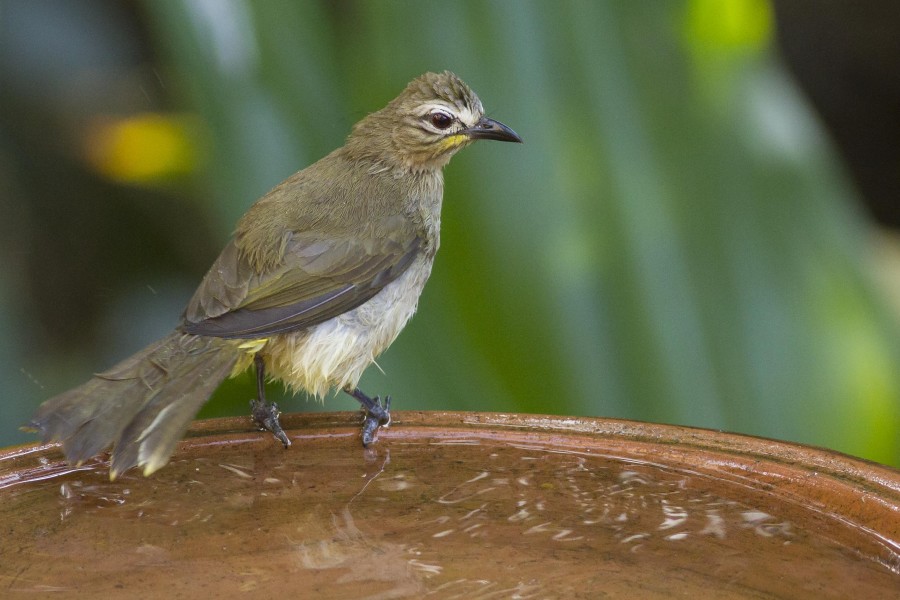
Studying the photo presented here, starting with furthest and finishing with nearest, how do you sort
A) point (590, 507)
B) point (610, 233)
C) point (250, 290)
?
point (610, 233)
point (250, 290)
point (590, 507)

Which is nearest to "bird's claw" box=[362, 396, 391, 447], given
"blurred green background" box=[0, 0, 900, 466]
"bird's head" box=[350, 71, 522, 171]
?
"blurred green background" box=[0, 0, 900, 466]

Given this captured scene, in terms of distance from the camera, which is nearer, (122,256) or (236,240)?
(236,240)

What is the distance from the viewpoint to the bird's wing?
323 centimetres

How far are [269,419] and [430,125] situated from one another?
4.55 feet

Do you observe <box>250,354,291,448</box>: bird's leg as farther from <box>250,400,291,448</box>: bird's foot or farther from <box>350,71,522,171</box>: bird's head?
<box>350,71,522,171</box>: bird's head

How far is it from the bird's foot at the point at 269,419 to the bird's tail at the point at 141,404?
134mm

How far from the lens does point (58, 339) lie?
17.3ft

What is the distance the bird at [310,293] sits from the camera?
9.01 feet

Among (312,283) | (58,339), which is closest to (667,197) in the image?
(312,283)

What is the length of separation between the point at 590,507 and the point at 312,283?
4.25ft

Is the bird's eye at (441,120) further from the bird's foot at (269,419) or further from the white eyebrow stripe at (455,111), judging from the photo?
the bird's foot at (269,419)

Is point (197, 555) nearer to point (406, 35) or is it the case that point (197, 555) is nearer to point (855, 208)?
point (406, 35)

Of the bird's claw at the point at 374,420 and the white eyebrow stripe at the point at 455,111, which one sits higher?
the white eyebrow stripe at the point at 455,111

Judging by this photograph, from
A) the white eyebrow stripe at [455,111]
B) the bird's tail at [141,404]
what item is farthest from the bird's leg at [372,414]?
the white eyebrow stripe at [455,111]
